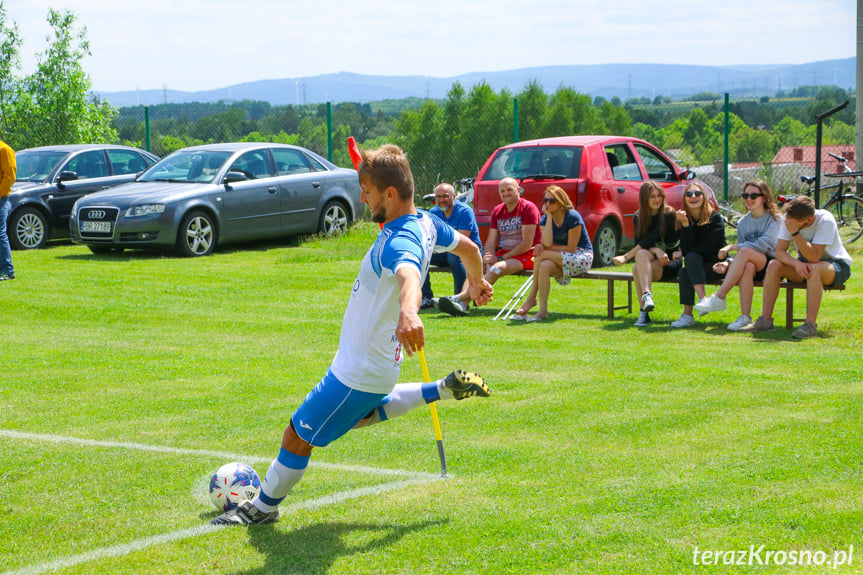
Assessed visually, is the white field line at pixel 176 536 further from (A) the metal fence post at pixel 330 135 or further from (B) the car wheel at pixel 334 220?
(A) the metal fence post at pixel 330 135

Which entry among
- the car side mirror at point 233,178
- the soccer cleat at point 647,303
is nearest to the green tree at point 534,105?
the car side mirror at point 233,178

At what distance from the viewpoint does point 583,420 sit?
6324 millimetres

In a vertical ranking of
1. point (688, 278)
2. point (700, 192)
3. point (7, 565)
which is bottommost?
point (7, 565)

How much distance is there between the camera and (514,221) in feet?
36.8

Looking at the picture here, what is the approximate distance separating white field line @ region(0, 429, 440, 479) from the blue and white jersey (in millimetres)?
994

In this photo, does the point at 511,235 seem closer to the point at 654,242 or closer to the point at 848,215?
the point at 654,242

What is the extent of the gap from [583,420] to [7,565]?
3538 mm

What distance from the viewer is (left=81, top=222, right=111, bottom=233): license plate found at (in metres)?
15.2

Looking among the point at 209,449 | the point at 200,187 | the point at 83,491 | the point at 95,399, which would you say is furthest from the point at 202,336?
the point at 200,187

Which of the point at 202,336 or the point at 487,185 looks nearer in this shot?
the point at 202,336

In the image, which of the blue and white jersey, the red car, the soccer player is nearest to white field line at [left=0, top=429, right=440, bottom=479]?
the soccer player

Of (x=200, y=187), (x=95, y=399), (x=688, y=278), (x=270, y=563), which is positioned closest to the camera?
(x=270, y=563)

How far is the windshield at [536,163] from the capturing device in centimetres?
1354

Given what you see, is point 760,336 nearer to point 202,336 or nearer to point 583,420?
point 583,420
